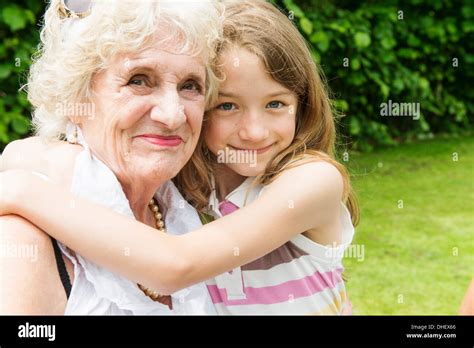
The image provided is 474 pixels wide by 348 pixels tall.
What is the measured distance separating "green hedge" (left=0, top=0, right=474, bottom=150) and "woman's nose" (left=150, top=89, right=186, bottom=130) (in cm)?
369

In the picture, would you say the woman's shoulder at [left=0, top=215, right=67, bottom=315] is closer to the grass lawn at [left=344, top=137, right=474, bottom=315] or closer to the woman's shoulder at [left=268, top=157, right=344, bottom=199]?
the woman's shoulder at [left=268, top=157, right=344, bottom=199]

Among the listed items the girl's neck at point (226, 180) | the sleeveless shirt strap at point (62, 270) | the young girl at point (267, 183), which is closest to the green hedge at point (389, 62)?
the girl's neck at point (226, 180)

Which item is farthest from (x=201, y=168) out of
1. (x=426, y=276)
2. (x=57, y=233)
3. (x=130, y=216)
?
(x=426, y=276)

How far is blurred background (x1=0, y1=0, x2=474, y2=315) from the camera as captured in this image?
5250 mm

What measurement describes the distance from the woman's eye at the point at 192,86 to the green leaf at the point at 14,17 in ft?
11.0

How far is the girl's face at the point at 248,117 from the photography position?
233 centimetres

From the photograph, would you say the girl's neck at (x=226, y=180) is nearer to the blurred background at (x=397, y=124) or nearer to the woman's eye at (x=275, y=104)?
the woman's eye at (x=275, y=104)

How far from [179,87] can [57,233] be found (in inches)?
19.0

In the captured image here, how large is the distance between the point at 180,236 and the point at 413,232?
425 centimetres

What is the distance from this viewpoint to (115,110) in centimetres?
206

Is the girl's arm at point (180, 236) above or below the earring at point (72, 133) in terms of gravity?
below

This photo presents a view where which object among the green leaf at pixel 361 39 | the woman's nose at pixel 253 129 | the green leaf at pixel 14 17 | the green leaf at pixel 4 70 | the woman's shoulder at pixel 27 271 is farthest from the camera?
the green leaf at pixel 361 39

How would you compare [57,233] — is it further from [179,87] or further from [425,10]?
[425,10]

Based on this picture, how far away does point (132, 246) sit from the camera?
200 cm
